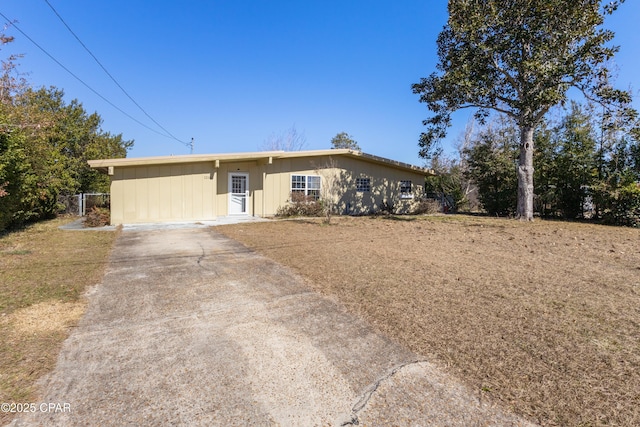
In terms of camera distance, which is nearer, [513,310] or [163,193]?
[513,310]

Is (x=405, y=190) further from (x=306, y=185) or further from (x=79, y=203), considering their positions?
(x=79, y=203)

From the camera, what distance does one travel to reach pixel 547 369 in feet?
8.31

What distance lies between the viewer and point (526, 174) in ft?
48.8

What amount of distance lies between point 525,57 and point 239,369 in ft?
52.5

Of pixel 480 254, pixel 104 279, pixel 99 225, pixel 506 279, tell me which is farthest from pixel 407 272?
pixel 99 225

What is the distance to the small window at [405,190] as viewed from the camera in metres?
18.9

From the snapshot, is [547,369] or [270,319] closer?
[547,369]

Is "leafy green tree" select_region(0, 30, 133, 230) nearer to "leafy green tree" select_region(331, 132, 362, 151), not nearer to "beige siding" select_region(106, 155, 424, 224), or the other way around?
"beige siding" select_region(106, 155, 424, 224)

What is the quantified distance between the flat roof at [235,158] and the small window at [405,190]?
0.87 meters

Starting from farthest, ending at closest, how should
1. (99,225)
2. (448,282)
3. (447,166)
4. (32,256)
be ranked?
(447,166)
(99,225)
(32,256)
(448,282)

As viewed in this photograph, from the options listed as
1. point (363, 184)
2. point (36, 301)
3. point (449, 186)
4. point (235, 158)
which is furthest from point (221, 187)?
point (449, 186)

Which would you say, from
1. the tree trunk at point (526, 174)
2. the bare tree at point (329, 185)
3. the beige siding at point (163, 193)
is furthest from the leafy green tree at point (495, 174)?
the beige siding at point (163, 193)

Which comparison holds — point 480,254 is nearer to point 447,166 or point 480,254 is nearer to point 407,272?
point 407,272

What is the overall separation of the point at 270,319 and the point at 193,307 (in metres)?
1.02
